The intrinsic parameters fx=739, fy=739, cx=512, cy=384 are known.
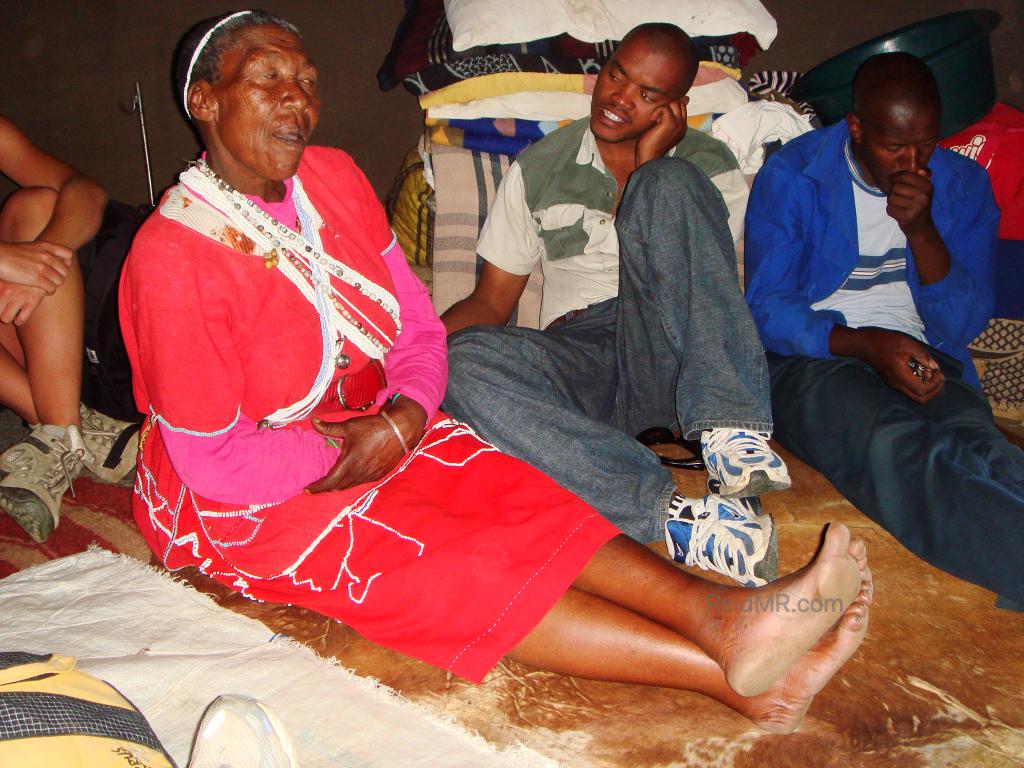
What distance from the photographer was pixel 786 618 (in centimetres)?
102

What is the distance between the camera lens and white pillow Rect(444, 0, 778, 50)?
206cm

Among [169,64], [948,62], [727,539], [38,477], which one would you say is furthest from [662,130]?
[38,477]

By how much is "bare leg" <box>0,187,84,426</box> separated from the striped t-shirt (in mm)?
1862

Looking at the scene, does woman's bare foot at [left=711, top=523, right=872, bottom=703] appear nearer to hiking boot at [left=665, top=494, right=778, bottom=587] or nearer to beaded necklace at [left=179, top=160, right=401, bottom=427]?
hiking boot at [left=665, top=494, right=778, bottom=587]

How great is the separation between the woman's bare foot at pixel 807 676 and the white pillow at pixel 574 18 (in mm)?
1657

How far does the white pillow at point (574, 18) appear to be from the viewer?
2.06 m

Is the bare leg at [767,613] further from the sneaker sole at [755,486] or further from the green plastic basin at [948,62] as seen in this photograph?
the green plastic basin at [948,62]

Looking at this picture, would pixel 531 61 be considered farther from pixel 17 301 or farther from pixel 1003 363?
pixel 1003 363

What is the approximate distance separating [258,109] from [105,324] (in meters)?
0.92

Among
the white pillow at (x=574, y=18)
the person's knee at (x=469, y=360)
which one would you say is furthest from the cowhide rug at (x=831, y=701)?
the white pillow at (x=574, y=18)

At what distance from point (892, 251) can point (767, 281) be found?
0.35m

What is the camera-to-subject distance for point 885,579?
4.94ft

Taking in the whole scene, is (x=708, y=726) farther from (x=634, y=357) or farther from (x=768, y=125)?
(x=768, y=125)

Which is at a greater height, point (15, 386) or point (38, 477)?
point (15, 386)
